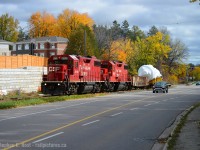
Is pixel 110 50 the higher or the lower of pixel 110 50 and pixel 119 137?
the higher

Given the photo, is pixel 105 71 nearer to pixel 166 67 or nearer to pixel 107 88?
pixel 107 88

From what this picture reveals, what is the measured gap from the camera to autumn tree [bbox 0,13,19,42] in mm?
120188

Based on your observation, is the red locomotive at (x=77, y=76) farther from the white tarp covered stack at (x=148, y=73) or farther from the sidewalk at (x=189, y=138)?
the sidewalk at (x=189, y=138)

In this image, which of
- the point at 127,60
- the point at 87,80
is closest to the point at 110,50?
the point at 127,60

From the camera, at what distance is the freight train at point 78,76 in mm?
40188

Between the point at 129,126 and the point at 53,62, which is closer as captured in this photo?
the point at 129,126

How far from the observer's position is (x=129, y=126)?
16922 mm

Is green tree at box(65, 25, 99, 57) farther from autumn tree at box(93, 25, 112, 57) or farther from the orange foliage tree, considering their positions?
the orange foliage tree

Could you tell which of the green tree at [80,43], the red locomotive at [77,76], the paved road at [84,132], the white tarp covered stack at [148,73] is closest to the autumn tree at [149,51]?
the white tarp covered stack at [148,73]

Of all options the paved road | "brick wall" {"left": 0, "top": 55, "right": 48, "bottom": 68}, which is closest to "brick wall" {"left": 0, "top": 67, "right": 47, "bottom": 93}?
"brick wall" {"left": 0, "top": 55, "right": 48, "bottom": 68}

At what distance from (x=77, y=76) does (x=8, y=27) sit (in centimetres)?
8690

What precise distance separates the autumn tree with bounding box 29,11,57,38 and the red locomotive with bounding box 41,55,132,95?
71.8 m

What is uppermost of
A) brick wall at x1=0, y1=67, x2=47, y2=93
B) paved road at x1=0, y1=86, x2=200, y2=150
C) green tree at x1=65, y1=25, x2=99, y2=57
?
green tree at x1=65, y1=25, x2=99, y2=57

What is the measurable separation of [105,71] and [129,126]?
36.3 metres
